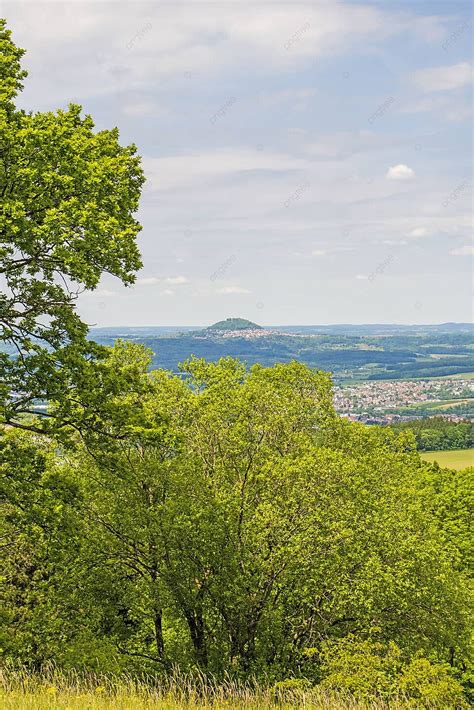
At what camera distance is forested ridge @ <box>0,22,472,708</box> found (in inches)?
625

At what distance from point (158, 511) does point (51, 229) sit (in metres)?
12.4

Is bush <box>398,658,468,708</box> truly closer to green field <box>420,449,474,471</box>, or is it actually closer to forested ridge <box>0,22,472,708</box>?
forested ridge <box>0,22,472,708</box>

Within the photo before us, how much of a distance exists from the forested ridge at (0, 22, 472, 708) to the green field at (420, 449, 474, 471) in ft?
344

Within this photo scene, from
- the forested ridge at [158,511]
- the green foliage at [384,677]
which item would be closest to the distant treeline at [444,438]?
the forested ridge at [158,511]

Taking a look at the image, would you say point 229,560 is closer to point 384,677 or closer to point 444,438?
point 384,677

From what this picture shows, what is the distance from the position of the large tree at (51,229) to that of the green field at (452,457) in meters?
120

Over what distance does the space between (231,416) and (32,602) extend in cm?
1112

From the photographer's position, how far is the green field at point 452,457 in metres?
129

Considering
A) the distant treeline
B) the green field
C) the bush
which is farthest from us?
the distant treeline

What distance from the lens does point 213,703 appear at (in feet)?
34.0

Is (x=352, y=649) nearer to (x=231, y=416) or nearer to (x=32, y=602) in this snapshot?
(x=231, y=416)

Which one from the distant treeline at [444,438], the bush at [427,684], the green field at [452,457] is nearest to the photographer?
the bush at [427,684]

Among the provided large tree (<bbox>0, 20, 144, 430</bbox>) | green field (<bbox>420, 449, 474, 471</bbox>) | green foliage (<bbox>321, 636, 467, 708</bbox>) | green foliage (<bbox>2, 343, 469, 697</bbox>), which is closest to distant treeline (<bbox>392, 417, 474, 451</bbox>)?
green field (<bbox>420, 449, 474, 471</bbox>)

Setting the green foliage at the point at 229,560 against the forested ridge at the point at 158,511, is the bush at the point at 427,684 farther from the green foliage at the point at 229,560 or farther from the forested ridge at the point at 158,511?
the green foliage at the point at 229,560
